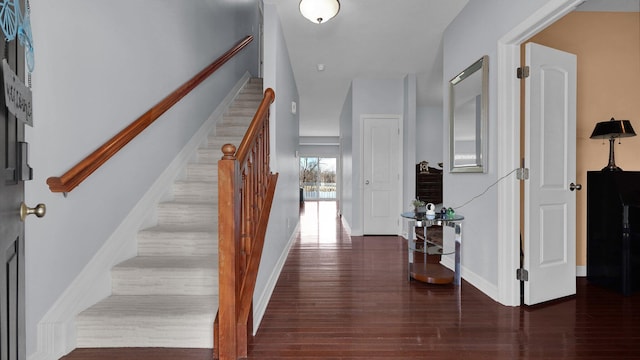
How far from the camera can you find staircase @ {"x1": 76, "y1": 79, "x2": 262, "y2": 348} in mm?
1762

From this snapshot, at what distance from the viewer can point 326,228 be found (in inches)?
247

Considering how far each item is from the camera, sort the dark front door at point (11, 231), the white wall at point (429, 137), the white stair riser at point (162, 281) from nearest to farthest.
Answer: the dark front door at point (11, 231), the white stair riser at point (162, 281), the white wall at point (429, 137)

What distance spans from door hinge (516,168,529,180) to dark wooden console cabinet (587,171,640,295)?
107 cm

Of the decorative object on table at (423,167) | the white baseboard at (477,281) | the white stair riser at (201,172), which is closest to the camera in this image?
the white baseboard at (477,281)

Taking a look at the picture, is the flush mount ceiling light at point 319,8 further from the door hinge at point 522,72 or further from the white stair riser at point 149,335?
the white stair riser at point 149,335

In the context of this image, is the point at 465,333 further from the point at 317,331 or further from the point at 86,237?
the point at 86,237

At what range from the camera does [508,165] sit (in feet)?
8.25

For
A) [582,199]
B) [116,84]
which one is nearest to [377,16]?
[116,84]

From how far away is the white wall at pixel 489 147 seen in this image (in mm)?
2508

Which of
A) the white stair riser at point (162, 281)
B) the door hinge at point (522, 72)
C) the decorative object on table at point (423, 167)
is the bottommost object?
the white stair riser at point (162, 281)

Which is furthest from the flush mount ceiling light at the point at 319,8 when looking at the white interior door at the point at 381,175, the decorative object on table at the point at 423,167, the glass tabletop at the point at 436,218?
the decorative object on table at the point at 423,167

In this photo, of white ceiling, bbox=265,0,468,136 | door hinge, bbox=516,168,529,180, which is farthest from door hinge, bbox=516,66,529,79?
white ceiling, bbox=265,0,468,136

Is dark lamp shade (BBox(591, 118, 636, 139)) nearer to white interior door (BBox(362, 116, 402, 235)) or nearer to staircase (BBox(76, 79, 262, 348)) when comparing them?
white interior door (BBox(362, 116, 402, 235))

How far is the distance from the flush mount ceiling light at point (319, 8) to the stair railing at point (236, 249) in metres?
1.50
